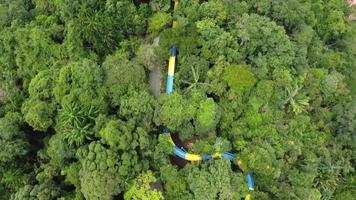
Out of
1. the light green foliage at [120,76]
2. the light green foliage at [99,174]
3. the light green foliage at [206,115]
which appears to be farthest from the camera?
the light green foliage at [120,76]

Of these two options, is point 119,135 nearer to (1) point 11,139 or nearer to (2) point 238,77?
(1) point 11,139

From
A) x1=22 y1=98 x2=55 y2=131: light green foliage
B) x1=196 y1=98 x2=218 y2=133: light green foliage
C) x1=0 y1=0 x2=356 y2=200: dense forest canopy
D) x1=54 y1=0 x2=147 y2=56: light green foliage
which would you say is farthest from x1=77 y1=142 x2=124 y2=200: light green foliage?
x1=54 y1=0 x2=147 y2=56: light green foliage

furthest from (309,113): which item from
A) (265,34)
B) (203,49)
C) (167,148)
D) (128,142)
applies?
(128,142)

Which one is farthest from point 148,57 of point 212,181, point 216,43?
point 212,181

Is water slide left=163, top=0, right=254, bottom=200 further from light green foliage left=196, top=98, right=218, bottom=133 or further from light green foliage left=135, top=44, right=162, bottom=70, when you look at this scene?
light green foliage left=196, top=98, right=218, bottom=133

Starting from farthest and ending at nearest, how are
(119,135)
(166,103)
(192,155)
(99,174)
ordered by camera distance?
(192,155)
(166,103)
(119,135)
(99,174)

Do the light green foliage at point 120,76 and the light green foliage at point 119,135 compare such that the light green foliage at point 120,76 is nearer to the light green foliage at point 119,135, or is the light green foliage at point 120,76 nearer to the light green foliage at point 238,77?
the light green foliage at point 119,135

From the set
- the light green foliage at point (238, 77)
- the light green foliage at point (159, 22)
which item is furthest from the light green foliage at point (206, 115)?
the light green foliage at point (159, 22)
